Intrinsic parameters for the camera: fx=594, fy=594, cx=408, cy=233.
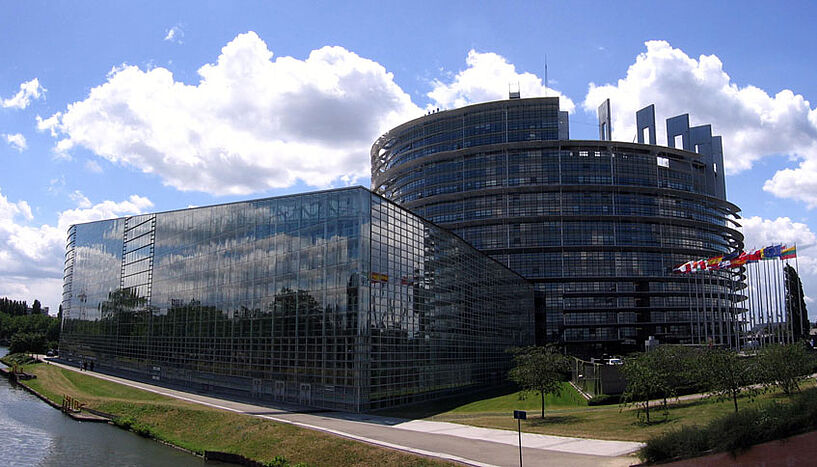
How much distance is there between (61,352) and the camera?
4434 inches

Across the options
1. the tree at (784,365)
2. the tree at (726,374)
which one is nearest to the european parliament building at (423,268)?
the tree at (726,374)

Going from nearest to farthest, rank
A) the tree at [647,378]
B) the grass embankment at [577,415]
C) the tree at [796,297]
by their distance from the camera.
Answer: the grass embankment at [577,415] < the tree at [647,378] < the tree at [796,297]

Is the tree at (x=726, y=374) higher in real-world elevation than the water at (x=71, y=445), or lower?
higher

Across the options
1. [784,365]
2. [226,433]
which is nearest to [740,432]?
[784,365]

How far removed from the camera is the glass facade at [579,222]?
11425cm

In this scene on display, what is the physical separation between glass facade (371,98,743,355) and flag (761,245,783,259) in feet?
138

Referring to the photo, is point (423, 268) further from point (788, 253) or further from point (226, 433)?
point (788, 253)

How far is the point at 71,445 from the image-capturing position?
4172 cm

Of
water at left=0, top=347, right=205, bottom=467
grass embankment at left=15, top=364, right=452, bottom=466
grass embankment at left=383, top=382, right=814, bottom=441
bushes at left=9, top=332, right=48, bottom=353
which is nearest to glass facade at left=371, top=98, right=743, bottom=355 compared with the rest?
grass embankment at left=383, top=382, right=814, bottom=441

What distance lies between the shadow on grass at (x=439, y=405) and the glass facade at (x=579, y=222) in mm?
48263

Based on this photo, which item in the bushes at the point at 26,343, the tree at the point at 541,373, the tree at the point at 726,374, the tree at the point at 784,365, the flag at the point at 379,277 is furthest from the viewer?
the bushes at the point at 26,343

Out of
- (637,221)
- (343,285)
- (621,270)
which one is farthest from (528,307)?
(343,285)

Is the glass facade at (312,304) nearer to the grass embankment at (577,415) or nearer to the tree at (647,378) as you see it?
the grass embankment at (577,415)

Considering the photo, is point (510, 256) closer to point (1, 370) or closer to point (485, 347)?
point (485, 347)
